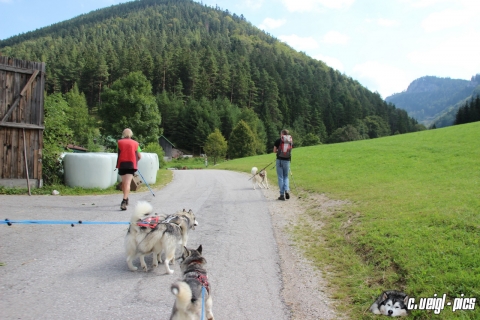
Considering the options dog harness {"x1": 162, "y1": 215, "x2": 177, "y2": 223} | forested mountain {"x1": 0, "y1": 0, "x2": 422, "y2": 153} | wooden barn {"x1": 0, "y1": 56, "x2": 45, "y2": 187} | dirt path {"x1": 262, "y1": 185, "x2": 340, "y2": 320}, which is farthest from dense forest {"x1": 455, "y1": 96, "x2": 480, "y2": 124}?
dog harness {"x1": 162, "y1": 215, "x2": 177, "y2": 223}

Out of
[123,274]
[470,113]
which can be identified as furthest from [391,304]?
[470,113]

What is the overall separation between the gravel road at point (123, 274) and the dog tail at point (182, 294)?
73 centimetres

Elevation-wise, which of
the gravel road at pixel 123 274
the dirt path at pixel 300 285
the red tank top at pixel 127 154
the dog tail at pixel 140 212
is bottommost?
the dirt path at pixel 300 285

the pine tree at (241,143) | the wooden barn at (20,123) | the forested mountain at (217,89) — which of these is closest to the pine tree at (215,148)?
the pine tree at (241,143)

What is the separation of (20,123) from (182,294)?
1191 centimetres

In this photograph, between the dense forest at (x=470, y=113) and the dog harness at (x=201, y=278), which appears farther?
the dense forest at (x=470, y=113)

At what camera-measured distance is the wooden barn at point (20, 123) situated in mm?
11602

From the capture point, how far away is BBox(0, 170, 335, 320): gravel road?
149 inches

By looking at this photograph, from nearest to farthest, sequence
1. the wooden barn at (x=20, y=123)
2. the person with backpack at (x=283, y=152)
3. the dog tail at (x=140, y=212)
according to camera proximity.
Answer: the dog tail at (x=140, y=212) < the wooden barn at (x=20, y=123) < the person with backpack at (x=283, y=152)

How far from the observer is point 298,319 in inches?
149

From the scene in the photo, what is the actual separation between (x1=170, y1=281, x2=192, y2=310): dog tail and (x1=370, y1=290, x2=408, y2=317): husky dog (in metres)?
2.36

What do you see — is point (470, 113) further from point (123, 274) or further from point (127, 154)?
point (123, 274)

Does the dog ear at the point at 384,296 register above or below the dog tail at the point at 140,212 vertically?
below

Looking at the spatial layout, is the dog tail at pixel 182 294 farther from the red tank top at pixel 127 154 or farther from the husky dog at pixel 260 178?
the husky dog at pixel 260 178
